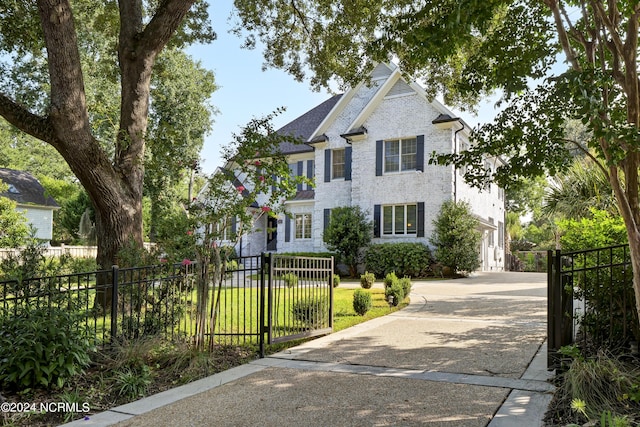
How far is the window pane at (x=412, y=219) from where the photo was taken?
70.5ft

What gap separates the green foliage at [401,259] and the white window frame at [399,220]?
1229mm

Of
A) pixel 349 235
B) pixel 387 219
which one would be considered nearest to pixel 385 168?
pixel 387 219

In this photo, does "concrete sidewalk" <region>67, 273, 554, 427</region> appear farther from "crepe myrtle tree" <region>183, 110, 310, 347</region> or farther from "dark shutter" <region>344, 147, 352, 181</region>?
"dark shutter" <region>344, 147, 352, 181</region>

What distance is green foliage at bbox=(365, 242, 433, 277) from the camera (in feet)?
65.7

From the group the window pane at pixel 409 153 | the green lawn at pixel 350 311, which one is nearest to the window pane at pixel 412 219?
the window pane at pixel 409 153

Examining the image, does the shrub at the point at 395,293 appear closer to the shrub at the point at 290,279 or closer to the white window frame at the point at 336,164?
the shrub at the point at 290,279

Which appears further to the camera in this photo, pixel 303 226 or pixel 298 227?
pixel 298 227

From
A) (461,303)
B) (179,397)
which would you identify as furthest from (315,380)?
(461,303)

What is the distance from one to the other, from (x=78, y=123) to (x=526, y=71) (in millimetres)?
7021

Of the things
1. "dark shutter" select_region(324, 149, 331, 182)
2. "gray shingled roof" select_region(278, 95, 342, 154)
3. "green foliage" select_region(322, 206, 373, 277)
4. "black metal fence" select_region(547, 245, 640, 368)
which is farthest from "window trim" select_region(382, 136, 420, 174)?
"black metal fence" select_region(547, 245, 640, 368)

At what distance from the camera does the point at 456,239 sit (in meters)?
19.6

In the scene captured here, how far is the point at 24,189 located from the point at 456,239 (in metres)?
26.2

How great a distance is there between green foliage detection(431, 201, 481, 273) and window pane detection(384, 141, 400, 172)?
324 centimetres

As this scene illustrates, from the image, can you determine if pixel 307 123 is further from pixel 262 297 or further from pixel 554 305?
pixel 554 305
